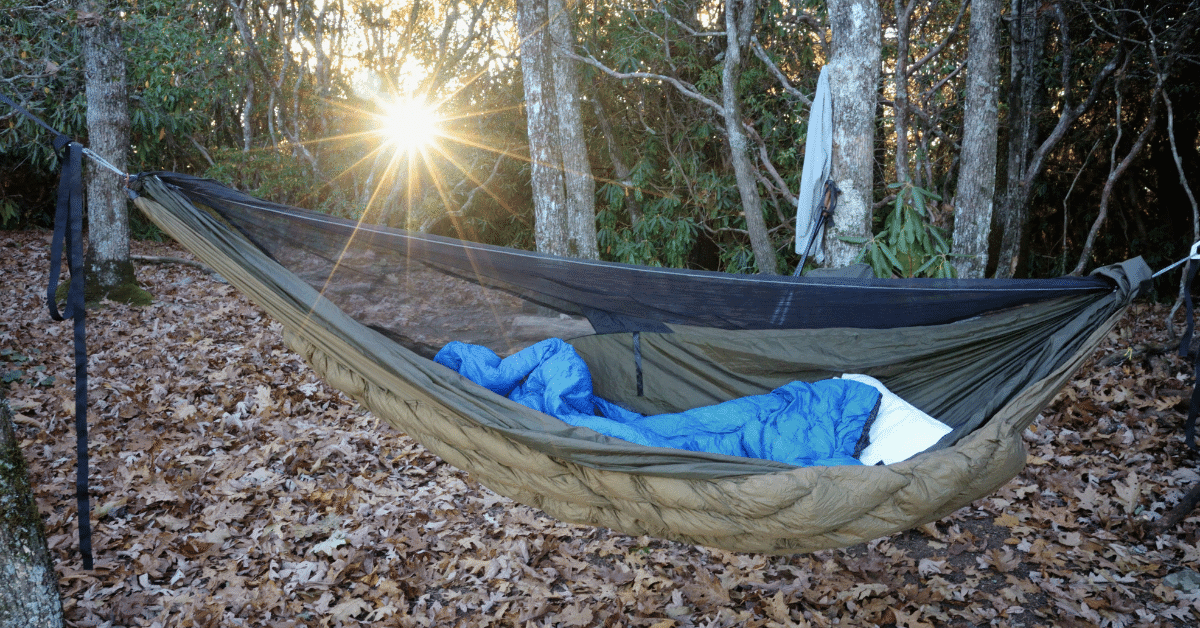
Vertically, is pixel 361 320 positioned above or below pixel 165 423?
above

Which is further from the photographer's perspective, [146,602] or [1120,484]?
[1120,484]

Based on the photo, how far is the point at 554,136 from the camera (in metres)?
4.12

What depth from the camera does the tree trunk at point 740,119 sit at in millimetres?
3913


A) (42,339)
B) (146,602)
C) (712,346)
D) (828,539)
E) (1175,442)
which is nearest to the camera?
(828,539)

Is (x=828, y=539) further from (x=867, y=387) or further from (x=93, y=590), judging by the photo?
(x=93, y=590)

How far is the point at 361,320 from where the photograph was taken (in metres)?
2.09

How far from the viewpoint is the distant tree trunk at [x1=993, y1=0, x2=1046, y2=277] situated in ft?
13.6

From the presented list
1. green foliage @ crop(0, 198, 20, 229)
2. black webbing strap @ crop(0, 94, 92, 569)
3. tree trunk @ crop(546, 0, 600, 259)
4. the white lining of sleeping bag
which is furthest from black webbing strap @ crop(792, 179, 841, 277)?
green foliage @ crop(0, 198, 20, 229)

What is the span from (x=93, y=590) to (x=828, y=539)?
1.81m

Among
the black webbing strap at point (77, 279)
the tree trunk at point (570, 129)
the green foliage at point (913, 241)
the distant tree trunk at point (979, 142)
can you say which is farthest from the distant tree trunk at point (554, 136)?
the black webbing strap at point (77, 279)

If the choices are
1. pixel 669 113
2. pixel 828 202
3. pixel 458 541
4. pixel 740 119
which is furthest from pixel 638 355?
pixel 669 113

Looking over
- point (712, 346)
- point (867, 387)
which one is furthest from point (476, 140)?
point (867, 387)

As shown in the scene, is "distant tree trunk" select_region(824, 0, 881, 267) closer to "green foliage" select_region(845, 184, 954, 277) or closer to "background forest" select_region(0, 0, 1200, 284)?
"green foliage" select_region(845, 184, 954, 277)

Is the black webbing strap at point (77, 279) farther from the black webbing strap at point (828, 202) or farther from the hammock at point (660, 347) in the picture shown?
the black webbing strap at point (828, 202)
